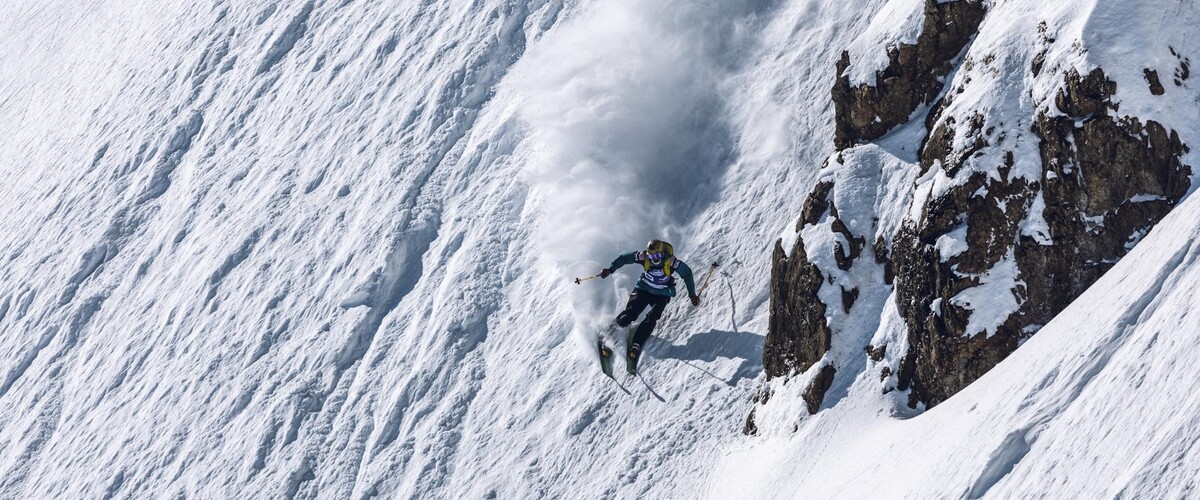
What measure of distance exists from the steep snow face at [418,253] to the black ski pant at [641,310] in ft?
1.46

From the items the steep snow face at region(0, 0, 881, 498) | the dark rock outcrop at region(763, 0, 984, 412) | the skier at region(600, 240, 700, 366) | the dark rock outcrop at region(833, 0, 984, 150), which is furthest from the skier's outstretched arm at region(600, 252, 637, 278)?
the dark rock outcrop at region(833, 0, 984, 150)

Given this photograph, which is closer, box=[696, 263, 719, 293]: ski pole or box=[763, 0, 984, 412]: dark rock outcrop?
box=[763, 0, 984, 412]: dark rock outcrop

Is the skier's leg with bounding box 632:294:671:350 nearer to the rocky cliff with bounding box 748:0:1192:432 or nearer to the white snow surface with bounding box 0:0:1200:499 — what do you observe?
the white snow surface with bounding box 0:0:1200:499

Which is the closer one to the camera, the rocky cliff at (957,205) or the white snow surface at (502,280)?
the white snow surface at (502,280)

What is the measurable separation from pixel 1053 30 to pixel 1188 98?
1357mm

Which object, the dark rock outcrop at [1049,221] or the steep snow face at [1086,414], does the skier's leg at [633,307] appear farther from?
the dark rock outcrop at [1049,221]

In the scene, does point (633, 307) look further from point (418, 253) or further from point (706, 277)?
point (418, 253)

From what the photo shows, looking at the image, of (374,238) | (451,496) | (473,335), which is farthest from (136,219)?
(451,496)

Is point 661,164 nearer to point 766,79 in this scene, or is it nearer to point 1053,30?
point 766,79

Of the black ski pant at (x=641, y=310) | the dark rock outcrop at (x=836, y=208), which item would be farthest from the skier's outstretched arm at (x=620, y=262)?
the dark rock outcrop at (x=836, y=208)

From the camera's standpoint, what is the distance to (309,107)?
65.5ft

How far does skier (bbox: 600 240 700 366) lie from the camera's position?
490 inches

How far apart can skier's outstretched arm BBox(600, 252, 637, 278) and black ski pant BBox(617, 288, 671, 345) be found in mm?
366

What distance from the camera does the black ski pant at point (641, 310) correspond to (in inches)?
495
